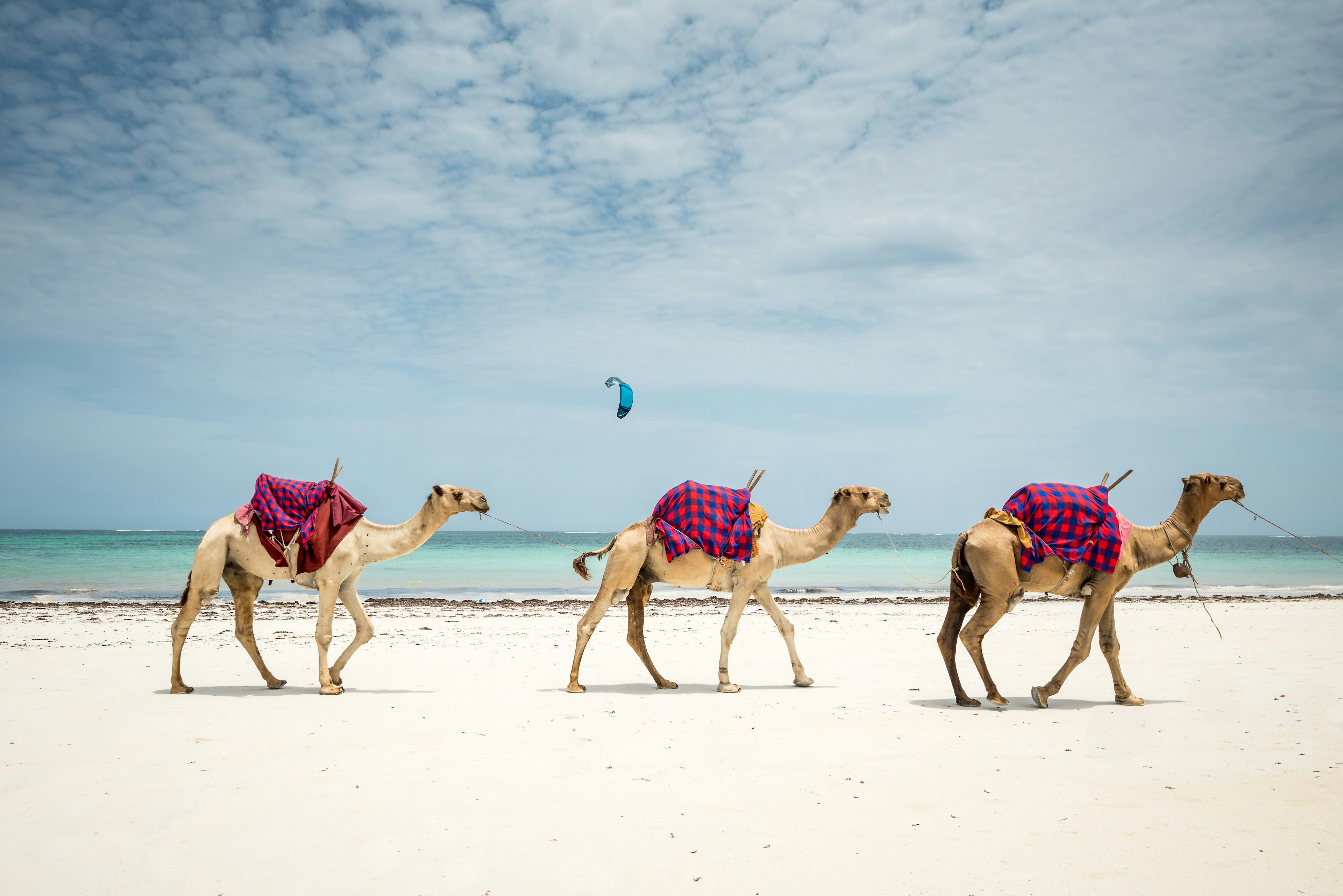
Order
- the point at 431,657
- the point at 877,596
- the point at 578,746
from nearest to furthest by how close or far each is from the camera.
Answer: the point at 578,746, the point at 431,657, the point at 877,596

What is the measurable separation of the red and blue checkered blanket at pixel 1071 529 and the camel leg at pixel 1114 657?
1.85 ft

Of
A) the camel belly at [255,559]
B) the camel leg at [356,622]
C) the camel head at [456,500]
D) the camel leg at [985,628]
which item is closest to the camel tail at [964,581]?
the camel leg at [985,628]

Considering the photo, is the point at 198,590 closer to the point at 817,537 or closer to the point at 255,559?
the point at 255,559

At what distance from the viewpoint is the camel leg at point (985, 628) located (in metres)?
8.66

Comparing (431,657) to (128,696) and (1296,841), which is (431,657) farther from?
(1296,841)

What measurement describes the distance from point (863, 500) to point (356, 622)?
6273mm

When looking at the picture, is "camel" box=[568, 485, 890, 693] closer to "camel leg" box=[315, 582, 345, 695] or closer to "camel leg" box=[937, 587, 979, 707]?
"camel leg" box=[937, 587, 979, 707]

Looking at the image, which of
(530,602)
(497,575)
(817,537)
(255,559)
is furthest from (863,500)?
(497,575)

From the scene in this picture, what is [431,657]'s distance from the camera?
41.2 ft

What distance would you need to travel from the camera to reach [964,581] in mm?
9141

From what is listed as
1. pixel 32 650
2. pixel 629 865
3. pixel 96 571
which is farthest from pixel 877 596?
pixel 96 571

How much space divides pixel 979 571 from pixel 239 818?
7099mm

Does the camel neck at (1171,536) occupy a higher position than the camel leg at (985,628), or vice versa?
the camel neck at (1171,536)

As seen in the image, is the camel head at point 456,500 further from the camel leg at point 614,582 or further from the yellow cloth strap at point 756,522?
the yellow cloth strap at point 756,522
